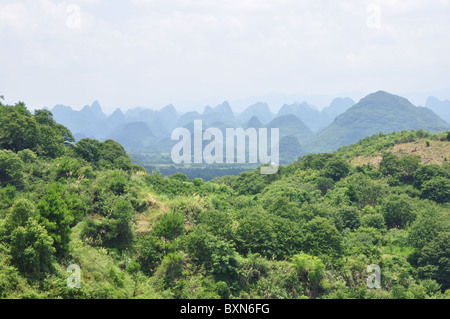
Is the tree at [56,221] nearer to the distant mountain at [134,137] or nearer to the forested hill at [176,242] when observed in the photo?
the forested hill at [176,242]

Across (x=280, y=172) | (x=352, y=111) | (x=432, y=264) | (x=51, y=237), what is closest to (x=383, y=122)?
(x=352, y=111)

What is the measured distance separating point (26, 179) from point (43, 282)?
299 inches

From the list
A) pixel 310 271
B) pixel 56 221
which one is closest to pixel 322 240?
pixel 310 271

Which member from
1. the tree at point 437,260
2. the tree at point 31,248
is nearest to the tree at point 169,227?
the tree at point 31,248

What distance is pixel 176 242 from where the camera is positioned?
997cm

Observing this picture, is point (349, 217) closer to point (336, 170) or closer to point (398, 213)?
point (398, 213)

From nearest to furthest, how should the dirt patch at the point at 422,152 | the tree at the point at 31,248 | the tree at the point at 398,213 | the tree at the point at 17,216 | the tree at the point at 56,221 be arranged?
the tree at the point at 31,248 < the tree at the point at 17,216 < the tree at the point at 56,221 < the tree at the point at 398,213 < the dirt patch at the point at 422,152

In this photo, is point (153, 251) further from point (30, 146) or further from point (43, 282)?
point (30, 146)

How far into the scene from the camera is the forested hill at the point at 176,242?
770 cm

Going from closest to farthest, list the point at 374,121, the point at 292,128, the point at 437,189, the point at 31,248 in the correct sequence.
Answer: the point at 31,248
the point at 437,189
the point at 374,121
the point at 292,128

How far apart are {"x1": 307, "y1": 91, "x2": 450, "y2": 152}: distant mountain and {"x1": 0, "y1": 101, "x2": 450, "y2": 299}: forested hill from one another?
10446 centimetres

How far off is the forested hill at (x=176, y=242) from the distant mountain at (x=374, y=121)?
104m

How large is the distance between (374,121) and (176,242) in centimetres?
12821

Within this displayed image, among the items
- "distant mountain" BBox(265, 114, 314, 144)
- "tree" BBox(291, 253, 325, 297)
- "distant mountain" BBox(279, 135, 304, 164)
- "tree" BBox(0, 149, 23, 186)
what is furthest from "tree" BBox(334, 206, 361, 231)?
"distant mountain" BBox(265, 114, 314, 144)
